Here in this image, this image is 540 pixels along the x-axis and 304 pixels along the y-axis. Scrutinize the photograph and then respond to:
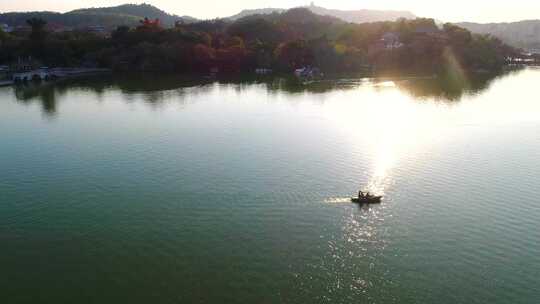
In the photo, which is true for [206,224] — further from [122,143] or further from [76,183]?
[122,143]

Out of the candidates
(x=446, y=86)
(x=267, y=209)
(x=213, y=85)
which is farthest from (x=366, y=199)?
(x=446, y=86)

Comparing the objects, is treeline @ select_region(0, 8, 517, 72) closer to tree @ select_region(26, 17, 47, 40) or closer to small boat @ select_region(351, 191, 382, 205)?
tree @ select_region(26, 17, 47, 40)

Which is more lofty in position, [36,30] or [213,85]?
[36,30]

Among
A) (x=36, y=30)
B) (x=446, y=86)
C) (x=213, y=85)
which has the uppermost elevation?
(x=36, y=30)

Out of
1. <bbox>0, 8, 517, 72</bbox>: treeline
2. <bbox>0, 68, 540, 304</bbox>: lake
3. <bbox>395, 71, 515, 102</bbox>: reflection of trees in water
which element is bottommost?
<bbox>0, 68, 540, 304</bbox>: lake

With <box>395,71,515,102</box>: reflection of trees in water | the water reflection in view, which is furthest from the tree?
<box>395,71,515,102</box>: reflection of trees in water

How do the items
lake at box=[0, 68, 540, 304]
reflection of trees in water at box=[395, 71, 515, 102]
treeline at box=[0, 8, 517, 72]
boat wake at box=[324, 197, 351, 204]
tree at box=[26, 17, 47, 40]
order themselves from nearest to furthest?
1. lake at box=[0, 68, 540, 304]
2. boat wake at box=[324, 197, 351, 204]
3. reflection of trees in water at box=[395, 71, 515, 102]
4. tree at box=[26, 17, 47, 40]
5. treeline at box=[0, 8, 517, 72]

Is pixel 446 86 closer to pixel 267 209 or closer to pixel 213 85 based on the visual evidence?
pixel 213 85
